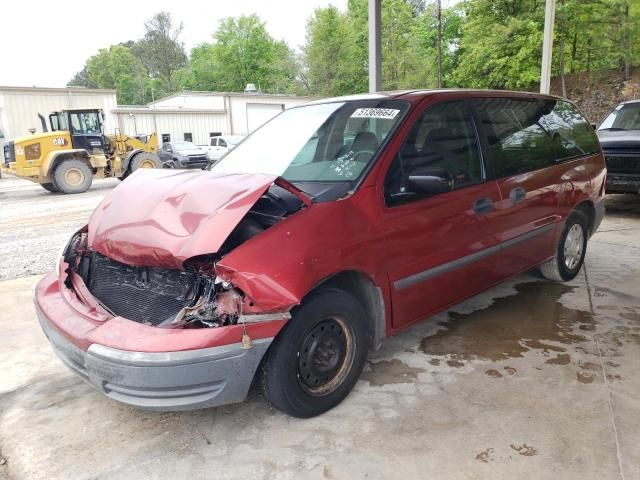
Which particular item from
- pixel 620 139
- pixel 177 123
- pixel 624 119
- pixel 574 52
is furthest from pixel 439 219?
pixel 177 123

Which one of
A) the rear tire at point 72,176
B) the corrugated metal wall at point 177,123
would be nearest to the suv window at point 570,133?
the rear tire at point 72,176

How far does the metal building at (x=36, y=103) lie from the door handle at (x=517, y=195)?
1066 inches

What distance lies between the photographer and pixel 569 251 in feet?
15.9

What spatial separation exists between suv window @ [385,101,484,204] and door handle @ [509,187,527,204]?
0.38 metres

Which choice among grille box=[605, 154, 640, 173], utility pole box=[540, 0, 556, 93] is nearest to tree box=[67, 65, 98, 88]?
utility pole box=[540, 0, 556, 93]

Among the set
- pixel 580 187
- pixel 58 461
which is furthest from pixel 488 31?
pixel 58 461

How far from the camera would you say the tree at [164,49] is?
2719 inches

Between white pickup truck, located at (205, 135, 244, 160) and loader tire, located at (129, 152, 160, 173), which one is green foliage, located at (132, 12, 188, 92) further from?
loader tire, located at (129, 152, 160, 173)

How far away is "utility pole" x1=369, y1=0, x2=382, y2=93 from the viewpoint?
812cm

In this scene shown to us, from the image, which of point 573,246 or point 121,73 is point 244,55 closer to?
point 121,73

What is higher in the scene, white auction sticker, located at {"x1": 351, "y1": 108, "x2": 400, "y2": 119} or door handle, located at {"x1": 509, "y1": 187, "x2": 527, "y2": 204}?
white auction sticker, located at {"x1": 351, "y1": 108, "x2": 400, "y2": 119}

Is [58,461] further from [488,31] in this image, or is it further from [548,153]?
[488,31]

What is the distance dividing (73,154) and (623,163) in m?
14.6

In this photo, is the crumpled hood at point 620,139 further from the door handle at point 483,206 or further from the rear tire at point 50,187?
the rear tire at point 50,187
